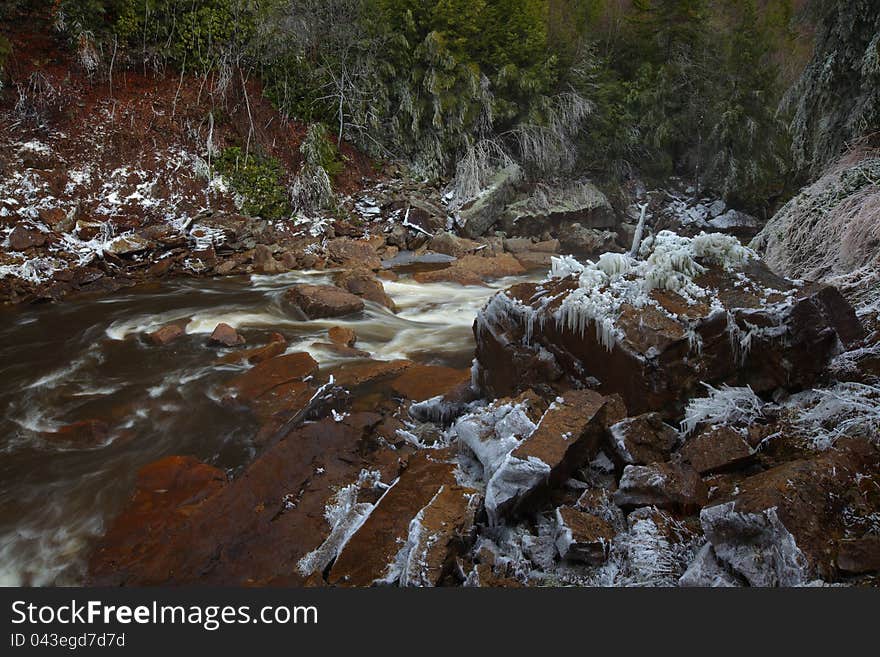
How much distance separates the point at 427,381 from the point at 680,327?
10.9 feet

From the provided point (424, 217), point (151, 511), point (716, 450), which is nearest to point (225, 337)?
point (151, 511)

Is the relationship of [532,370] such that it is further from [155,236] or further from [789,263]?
[155,236]

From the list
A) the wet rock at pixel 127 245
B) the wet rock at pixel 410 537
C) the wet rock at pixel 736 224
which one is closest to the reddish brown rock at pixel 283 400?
the wet rock at pixel 410 537

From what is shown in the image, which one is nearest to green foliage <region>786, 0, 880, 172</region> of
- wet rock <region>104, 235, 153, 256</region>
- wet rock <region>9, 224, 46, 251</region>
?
wet rock <region>104, 235, 153, 256</region>

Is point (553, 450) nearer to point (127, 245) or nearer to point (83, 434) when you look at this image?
point (83, 434)

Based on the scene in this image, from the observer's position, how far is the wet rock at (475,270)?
40.4 ft

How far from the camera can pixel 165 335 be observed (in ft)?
27.5

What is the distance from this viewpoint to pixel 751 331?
4000mm

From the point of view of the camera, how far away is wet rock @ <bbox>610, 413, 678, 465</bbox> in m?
3.57

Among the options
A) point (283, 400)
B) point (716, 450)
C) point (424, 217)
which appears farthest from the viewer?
point (424, 217)

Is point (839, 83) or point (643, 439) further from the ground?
point (839, 83)

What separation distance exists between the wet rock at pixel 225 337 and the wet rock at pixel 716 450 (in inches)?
270

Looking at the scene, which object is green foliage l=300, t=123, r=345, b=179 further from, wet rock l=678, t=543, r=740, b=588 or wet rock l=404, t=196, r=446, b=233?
wet rock l=678, t=543, r=740, b=588

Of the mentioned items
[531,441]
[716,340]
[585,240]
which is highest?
[716,340]
